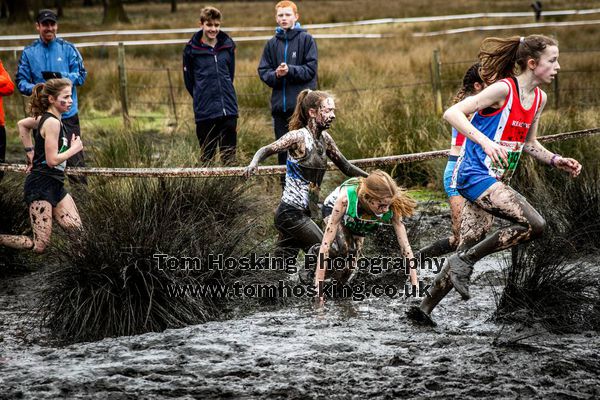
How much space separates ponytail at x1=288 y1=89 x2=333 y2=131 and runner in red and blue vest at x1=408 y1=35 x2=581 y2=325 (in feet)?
4.48

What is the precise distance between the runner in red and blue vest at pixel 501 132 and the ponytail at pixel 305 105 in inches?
53.8

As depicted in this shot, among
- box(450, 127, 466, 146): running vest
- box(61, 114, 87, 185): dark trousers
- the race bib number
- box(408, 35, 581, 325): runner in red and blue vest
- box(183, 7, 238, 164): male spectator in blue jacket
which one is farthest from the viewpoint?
box(183, 7, 238, 164): male spectator in blue jacket

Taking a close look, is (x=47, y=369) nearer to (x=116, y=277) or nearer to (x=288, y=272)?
(x=116, y=277)

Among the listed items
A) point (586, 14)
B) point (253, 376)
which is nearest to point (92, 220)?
point (253, 376)

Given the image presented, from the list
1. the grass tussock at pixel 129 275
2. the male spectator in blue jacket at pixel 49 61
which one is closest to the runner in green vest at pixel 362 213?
the grass tussock at pixel 129 275

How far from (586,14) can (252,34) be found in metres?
11.6

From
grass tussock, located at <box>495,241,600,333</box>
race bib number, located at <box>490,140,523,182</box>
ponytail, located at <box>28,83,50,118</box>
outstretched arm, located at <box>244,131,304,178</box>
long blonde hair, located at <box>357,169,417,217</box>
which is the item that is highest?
ponytail, located at <box>28,83,50,118</box>

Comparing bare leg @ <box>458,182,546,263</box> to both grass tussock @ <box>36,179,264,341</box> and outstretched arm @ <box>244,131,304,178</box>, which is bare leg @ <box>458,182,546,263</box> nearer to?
outstretched arm @ <box>244,131,304,178</box>

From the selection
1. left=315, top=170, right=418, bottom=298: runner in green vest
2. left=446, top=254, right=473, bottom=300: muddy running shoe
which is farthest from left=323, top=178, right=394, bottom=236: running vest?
left=446, top=254, right=473, bottom=300: muddy running shoe

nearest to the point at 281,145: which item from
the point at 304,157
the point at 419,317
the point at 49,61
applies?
the point at 304,157

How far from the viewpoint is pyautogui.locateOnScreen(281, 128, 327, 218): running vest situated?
7020 mm

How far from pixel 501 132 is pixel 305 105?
168 cm

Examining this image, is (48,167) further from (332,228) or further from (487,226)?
(487,226)

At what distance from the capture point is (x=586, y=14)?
3419 cm
